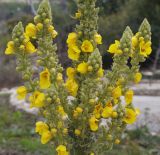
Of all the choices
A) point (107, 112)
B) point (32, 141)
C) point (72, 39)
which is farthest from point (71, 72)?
point (32, 141)

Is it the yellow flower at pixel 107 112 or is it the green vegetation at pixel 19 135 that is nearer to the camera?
the yellow flower at pixel 107 112

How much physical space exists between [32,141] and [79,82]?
16.2 feet

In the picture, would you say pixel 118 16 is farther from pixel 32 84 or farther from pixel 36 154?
pixel 32 84

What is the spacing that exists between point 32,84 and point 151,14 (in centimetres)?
1659

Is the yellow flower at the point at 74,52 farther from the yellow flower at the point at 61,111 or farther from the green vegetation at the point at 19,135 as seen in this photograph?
the green vegetation at the point at 19,135

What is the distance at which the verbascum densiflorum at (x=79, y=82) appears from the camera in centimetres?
292

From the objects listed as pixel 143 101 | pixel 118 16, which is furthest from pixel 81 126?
pixel 118 16

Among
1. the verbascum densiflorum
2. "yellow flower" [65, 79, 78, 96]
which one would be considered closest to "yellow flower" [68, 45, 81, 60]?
the verbascum densiflorum

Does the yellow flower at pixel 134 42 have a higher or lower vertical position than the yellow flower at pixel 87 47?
higher

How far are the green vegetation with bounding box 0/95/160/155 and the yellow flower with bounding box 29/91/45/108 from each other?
402cm

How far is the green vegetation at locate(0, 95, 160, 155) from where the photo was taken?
7.34 metres

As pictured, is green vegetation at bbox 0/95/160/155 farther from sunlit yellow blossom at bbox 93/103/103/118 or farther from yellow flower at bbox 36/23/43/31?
yellow flower at bbox 36/23/43/31

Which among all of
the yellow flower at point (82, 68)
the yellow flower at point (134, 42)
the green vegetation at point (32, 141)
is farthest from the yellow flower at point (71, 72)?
the green vegetation at point (32, 141)

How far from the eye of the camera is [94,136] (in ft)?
10.2
